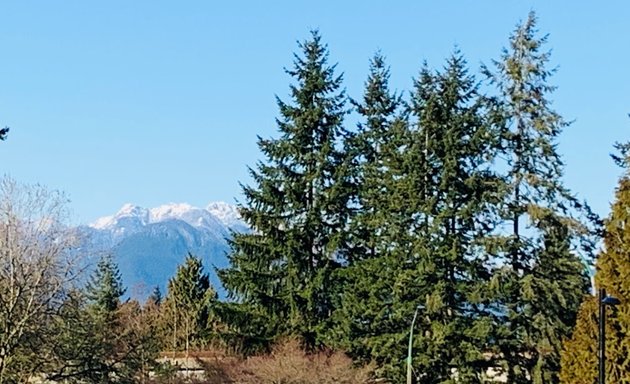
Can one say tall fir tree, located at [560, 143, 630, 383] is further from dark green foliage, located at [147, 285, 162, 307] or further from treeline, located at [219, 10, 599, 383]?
dark green foliage, located at [147, 285, 162, 307]

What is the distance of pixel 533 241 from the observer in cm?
3325

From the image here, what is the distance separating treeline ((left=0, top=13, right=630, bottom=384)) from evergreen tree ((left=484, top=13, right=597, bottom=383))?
0.05 meters

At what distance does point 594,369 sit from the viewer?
77.0 feet

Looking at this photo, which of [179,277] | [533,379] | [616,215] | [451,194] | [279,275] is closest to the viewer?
→ [616,215]

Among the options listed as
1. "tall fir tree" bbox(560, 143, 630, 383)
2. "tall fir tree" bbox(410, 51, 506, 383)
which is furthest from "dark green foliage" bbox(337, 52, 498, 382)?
"tall fir tree" bbox(560, 143, 630, 383)

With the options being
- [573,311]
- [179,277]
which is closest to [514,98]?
[573,311]

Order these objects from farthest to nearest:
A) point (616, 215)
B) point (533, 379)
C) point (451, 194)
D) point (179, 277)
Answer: point (179, 277), point (451, 194), point (533, 379), point (616, 215)

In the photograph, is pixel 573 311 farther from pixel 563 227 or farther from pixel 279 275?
pixel 279 275

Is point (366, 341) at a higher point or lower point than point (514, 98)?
lower

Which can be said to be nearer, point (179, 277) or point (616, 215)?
point (616, 215)

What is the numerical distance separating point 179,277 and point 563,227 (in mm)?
31302

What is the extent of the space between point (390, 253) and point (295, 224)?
4499 mm

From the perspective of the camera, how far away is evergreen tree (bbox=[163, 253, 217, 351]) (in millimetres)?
50375

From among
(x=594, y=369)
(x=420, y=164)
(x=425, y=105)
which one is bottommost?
(x=594, y=369)
